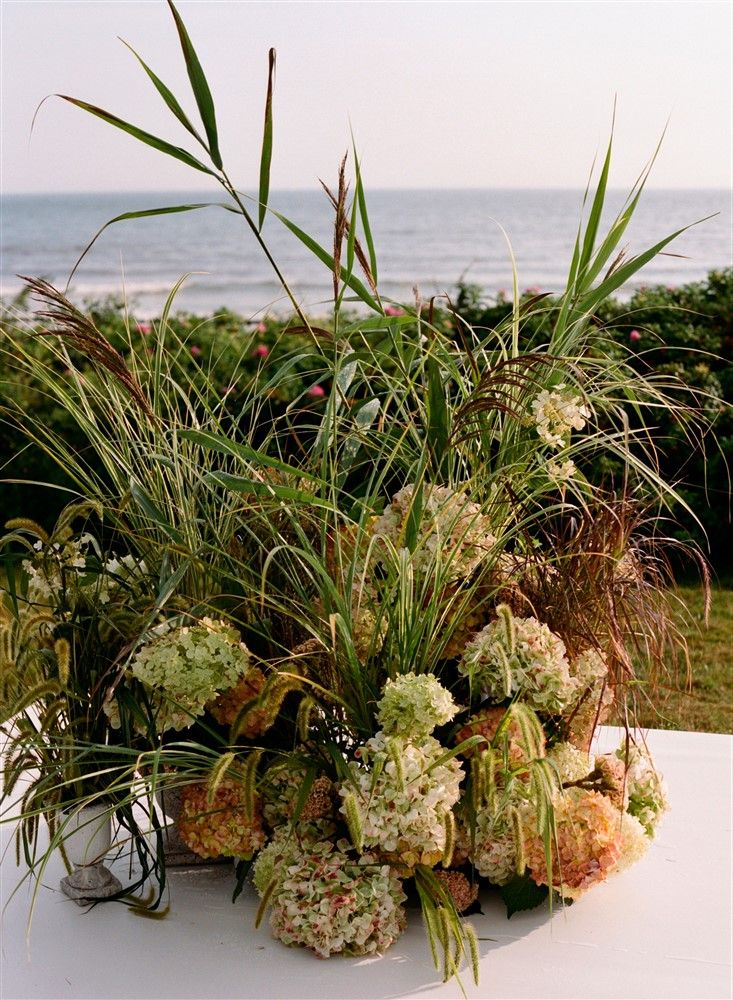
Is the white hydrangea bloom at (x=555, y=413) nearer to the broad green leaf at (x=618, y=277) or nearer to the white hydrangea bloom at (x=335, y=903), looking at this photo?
the broad green leaf at (x=618, y=277)

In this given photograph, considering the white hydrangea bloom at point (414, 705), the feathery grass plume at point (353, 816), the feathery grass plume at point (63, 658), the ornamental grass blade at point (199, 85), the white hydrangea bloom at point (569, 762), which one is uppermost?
the ornamental grass blade at point (199, 85)

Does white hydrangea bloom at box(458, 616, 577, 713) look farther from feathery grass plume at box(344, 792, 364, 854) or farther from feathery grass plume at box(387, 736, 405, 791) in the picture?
feathery grass plume at box(344, 792, 364, 854)

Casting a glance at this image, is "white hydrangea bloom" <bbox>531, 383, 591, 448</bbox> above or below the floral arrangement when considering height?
above

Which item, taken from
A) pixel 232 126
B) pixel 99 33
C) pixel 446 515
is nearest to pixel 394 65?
pixel 232 126

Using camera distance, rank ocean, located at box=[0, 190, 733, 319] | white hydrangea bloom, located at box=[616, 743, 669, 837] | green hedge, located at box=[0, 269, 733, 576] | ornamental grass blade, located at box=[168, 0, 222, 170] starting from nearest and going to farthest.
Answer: ornamental grass blade, located at box=[168, 0, 222, 170] < white hydrangea bloom, located at box=[616, 743, 669, 837] < green hedge, located at box=[0, 269, 733, 576] < ocean, located at box=[0, 190, 733, 319]

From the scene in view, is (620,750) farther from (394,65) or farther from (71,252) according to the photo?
(71,252)

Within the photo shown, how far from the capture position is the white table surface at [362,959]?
4.84ft

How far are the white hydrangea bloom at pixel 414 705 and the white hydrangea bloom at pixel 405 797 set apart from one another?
0.09 ft

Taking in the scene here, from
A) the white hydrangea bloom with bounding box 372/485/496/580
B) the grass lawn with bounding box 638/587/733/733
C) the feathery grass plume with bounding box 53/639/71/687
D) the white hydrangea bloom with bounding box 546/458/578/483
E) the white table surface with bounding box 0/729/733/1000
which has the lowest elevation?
the grass lawn with bounding box 638/587/733/733

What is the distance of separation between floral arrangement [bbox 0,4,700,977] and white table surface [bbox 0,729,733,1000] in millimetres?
43

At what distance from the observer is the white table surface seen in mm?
1475

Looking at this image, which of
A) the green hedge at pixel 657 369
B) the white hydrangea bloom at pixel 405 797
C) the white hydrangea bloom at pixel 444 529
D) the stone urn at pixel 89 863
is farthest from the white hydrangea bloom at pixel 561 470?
the green hedge at pixel 657 369

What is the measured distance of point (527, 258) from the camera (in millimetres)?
24609

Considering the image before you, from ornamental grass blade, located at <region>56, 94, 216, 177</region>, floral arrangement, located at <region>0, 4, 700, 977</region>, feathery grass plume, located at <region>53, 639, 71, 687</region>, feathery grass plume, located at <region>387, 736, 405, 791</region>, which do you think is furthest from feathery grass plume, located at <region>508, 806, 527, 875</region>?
ornamental grass blade, located at <region>56, 94, 216, 177</region>
